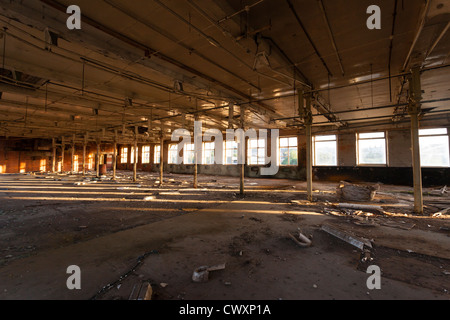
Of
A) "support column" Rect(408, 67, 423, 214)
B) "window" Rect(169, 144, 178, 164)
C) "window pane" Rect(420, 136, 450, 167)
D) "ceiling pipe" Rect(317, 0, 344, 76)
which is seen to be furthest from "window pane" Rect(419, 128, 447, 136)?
"window" Rect(169, 144, 178, 164)

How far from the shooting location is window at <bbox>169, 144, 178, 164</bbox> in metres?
26.4

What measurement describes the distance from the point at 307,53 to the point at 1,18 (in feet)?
26.0

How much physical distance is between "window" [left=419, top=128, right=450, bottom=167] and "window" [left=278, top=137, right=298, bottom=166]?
8684 millimetres

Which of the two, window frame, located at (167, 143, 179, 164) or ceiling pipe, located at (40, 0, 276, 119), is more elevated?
ceiling pipe, located at (40, 0, 276, 119)

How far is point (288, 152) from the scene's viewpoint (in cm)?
1889

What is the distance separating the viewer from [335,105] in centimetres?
1171

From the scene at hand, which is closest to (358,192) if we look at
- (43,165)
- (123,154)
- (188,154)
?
(188,154)

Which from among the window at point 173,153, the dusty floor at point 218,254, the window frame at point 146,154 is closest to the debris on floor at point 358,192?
the dusty floor at point 218,254

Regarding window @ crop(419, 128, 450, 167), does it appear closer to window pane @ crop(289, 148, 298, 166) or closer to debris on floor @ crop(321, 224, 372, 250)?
window pane @ crop(289, 148, 298, 166)

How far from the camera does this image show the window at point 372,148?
1500 cm

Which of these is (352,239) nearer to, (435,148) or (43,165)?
(435,148)
